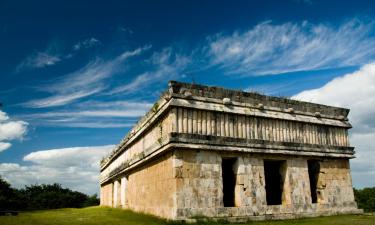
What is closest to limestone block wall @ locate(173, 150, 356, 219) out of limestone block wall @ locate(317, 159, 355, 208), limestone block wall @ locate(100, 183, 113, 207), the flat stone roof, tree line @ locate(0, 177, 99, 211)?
limestone block wall @ locate(317, 159, 355, 208)

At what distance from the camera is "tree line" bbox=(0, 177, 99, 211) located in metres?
37.7

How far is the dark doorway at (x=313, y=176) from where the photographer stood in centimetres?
1484

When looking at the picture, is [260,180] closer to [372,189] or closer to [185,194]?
[185,194]

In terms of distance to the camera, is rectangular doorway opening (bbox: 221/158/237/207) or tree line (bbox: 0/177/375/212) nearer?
rectangular doorway opening (bbox: 221/158/237/207)

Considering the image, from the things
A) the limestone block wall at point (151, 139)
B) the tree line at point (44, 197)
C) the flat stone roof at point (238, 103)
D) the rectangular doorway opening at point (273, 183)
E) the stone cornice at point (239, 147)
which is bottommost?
the tree line at point (44, 197)

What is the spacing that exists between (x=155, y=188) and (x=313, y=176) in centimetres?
740

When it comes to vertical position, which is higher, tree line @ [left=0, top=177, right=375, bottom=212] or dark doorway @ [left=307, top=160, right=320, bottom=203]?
dark doorway @ [left=307, top=160, right=320, bottom=203]

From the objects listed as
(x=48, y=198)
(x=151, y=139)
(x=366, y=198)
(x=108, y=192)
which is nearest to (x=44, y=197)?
Answer: (x=48, y=198)

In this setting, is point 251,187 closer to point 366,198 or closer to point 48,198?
point 366,198

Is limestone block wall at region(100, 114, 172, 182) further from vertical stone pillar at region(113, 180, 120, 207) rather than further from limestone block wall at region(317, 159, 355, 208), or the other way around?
limestone block wall at region(317, 159, 355, 208)

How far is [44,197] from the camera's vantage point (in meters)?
44.6

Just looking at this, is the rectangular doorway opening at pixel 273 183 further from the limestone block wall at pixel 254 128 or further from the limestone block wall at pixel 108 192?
the limestone block wall at pixel 108 192

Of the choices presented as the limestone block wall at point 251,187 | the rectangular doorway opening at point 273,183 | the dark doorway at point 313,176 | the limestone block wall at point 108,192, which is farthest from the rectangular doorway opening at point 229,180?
the limestone block wall at point 108,192

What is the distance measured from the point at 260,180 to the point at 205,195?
8.76 feet
